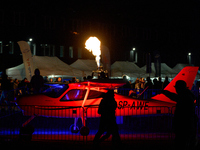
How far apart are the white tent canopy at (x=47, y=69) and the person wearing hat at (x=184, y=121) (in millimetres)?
22909

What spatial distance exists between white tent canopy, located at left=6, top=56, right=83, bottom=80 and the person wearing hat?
22.9 metres

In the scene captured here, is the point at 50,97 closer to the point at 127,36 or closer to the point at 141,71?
the point at 141,71

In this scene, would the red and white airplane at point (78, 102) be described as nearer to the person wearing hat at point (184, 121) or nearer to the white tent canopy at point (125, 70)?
the person wearing hat at point (184, 121)

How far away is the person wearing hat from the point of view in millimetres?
5551

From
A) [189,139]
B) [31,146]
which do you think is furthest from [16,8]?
[189,139]

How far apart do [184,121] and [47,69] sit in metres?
Answer: 24.1

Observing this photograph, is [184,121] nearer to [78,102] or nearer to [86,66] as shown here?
[78,102]

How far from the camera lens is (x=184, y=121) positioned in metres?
5.63

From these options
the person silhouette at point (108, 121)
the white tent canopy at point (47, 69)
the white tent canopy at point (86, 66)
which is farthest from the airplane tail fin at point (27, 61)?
the person silhouette at point (108, 121)

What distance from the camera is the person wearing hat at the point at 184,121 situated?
18.2 feet

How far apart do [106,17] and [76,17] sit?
6.03m

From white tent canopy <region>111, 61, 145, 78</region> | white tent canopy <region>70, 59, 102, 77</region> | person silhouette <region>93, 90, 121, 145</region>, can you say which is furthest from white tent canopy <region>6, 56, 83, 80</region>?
person silhouette <region>93, 90, 121, 145</region>

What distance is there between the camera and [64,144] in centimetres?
819

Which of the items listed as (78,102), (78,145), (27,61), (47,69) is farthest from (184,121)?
(47,69)
